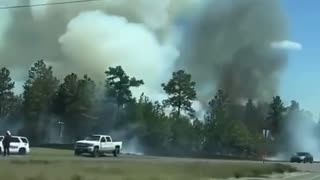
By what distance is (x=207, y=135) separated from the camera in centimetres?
10800

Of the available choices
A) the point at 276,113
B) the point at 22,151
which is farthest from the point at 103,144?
the point at 276,113

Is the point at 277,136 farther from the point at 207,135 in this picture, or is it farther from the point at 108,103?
the point at 108,103

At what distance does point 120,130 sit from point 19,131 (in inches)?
670

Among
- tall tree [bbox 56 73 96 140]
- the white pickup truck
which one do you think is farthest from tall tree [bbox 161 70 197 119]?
the white pickup truck

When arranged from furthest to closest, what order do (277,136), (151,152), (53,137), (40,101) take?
(277,136)
(53,137)
(40,101)
(151,152)

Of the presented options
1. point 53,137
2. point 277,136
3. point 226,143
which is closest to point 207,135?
point 226,143

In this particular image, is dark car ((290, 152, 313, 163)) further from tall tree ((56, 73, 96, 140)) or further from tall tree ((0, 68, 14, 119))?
tall tree ((0, 68, 14, 119))

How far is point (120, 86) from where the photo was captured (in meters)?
111

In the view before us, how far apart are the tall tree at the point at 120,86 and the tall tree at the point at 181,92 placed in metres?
7.27

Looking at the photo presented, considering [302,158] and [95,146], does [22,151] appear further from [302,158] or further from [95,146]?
[302,158]

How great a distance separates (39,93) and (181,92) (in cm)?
2500

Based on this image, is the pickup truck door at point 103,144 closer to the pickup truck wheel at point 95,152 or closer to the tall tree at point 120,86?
the pickup truck wheel at point 95,152

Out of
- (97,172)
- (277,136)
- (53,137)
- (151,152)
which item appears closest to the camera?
(97,172)

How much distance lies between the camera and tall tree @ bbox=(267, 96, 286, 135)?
14562cm
